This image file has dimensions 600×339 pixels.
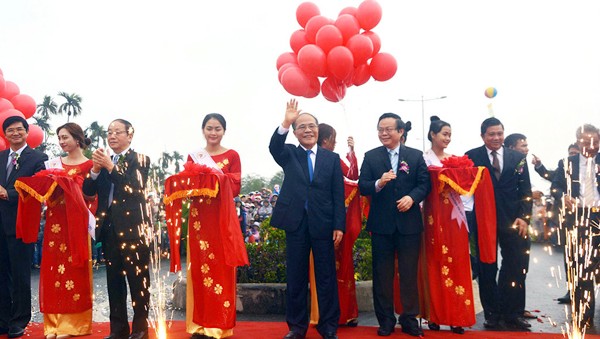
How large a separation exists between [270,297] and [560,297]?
3.65 m

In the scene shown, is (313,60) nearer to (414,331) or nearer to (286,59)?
(286,59)

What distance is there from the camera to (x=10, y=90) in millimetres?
8516

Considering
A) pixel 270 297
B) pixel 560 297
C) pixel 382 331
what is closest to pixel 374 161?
pixel 382 331

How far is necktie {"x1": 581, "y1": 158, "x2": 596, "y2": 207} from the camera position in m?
4.77

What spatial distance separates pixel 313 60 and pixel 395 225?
2669 mm

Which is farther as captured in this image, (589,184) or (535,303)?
(535,303)

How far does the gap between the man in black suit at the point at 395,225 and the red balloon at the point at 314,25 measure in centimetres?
249

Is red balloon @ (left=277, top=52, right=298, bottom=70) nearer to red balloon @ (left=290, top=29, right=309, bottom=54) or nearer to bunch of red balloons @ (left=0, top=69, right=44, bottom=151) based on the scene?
red balloon @ (left=290, top=29, right=309, bottom=54)

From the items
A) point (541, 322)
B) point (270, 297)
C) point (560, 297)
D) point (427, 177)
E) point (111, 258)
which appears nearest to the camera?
point (111, 258)

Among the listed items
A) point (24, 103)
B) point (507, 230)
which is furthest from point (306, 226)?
point (24, 103)

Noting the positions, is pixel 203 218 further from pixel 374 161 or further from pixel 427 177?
pixel 427 177

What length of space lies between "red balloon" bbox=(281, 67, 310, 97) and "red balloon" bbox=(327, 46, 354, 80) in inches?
14.4

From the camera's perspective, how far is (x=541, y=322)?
496 cm

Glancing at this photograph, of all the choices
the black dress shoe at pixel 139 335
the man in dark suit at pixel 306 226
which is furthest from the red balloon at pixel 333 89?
the black dress shoe at pixel 139 335
